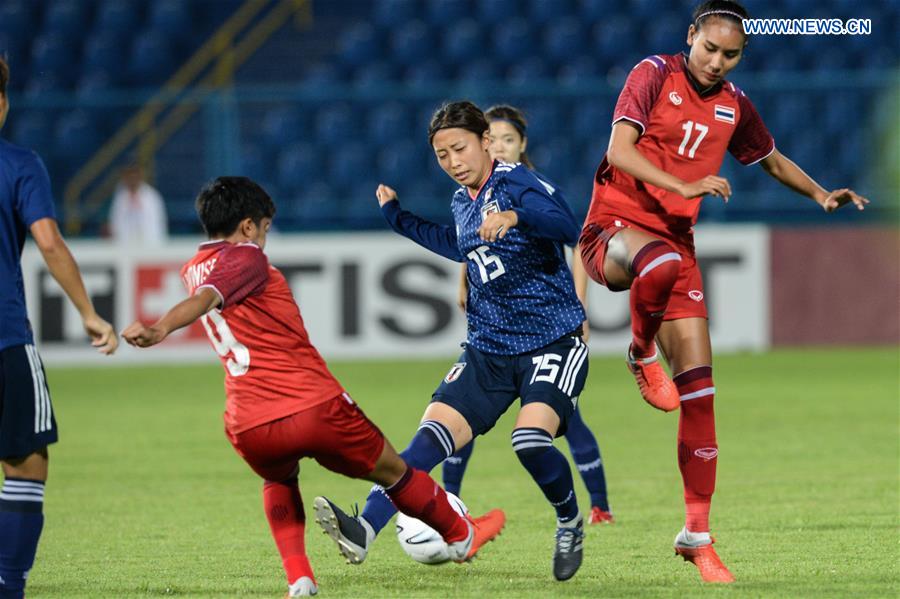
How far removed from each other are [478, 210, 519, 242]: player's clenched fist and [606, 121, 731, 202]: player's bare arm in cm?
47

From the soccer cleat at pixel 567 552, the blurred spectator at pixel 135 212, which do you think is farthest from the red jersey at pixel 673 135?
the blurred spectator at pixel 135 212

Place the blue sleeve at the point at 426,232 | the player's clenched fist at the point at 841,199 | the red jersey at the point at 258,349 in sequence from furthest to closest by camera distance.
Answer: the blue sleeve at the point at 426,232 → the player's clenched fist at the point at 841,199 → the red jersey at the point at 258,349

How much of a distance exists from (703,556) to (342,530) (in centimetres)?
134

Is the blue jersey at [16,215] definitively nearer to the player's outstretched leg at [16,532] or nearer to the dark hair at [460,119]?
the player's outstretched leg at [16,532]

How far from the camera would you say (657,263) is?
17.1ft

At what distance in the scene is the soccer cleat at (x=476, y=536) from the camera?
5141 mm

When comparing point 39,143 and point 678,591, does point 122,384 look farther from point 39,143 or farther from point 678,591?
point 678,591

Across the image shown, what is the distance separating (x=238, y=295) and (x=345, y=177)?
1291 cm

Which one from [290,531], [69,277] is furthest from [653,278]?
[69,277]

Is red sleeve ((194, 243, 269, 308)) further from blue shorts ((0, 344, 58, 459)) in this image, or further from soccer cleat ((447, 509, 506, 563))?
soccer cleat ((447, 509, 506, 563))

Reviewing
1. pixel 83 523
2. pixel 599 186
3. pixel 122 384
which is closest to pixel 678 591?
pixel 599 186

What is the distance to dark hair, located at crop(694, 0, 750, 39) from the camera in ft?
17.0

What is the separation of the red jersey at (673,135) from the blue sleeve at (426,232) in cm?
57

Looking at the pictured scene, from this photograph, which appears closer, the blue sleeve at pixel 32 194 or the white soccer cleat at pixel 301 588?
the blue sleeve at pixel 32 194
